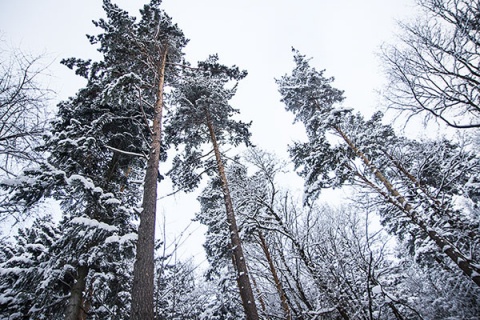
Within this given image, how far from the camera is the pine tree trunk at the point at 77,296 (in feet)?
18.3

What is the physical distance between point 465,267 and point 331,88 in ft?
31.0

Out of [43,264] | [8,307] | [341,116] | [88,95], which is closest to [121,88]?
[88,95]

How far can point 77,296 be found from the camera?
19.2 ft

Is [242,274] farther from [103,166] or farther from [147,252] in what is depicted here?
[103,166]

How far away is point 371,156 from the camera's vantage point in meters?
9.61

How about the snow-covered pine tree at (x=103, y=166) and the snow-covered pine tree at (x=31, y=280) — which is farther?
the snow-covered pine tree at (x=31, y=280)

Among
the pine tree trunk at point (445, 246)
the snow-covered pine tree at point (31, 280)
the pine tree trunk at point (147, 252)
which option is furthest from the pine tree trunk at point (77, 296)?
the pine tree trunk at point (445, 246)

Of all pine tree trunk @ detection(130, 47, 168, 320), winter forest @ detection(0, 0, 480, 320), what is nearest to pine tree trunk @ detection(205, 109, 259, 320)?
winter forest @ detection(0, 0, 480, 320)

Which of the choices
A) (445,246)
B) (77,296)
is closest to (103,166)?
(77,296)

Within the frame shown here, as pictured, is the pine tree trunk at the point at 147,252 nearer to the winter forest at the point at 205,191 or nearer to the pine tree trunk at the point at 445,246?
the winter forest at the point at 205,191

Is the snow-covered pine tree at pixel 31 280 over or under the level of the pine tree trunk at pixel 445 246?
over

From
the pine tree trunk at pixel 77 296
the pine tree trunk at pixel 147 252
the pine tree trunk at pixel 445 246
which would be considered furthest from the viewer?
the pine tree trunk at pixel 445 246

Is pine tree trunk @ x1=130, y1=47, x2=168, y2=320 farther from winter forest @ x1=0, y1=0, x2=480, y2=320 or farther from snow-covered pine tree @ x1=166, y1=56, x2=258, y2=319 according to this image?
snow-covered pine tree @ x1=166, y1=56, x2=258, y2=319

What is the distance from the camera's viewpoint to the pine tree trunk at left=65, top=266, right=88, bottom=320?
557cm
